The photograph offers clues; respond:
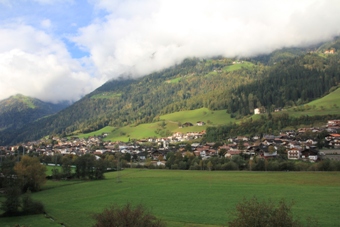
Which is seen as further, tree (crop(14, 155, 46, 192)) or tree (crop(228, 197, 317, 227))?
tree (crop(14, 155, 46, 192))

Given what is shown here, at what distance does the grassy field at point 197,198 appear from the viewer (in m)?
32.7

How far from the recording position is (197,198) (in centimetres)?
4394

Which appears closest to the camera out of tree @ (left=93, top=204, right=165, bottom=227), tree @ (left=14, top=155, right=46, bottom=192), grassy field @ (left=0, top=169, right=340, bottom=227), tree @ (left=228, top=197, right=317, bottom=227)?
tree @ (left=228, top=197, right=317, bottom=227)

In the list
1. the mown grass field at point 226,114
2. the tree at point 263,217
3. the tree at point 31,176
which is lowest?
the tree at point 31,176

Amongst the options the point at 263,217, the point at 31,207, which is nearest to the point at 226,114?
the point at 31,207

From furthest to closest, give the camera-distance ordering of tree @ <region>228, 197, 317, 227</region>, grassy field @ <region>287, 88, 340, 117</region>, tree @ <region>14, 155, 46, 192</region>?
1. grassy field @ <region>287, 88, 340, 117</region>
2. tree @ <region>14, 155, 46, 192</region>
3. tree @ <region>228, 197, 317, 227</region>

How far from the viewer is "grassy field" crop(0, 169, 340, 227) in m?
32.7

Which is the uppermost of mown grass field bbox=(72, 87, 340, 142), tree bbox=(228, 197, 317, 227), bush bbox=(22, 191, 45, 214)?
mown grass field bbox=(72, 87, 340, 142)

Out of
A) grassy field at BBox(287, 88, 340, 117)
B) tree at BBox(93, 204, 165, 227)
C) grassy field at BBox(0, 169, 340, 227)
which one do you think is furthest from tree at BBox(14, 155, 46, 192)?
grassy field at BBox(287, 88, 340, 117)

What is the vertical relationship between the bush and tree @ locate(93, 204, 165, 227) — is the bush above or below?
below

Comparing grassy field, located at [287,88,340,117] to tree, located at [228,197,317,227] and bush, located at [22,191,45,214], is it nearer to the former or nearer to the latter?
bush, located at [22,191,45,214]

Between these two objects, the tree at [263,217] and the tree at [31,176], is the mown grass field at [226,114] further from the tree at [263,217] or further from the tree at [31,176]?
the tree at [263,217]

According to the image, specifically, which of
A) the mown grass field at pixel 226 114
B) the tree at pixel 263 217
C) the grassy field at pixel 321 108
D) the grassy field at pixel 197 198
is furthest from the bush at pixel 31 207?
the grassy field at pixel 321 108

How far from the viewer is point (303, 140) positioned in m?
107
